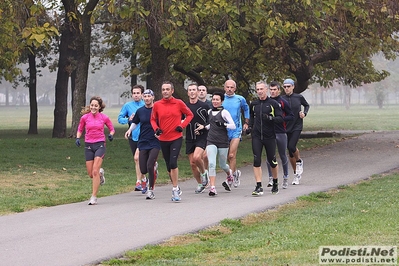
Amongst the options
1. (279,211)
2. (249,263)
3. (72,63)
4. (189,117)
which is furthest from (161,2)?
(72,63)

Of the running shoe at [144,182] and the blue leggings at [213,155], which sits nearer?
the blue leggings at [213,155]

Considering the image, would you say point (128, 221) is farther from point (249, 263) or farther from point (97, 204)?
point (249, 263)

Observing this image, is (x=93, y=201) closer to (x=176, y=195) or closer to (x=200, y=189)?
(x=176, y=195)

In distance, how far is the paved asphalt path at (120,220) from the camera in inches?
353

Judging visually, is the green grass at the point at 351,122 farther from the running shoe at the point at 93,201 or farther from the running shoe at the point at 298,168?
the running shoe at the point at 93,201

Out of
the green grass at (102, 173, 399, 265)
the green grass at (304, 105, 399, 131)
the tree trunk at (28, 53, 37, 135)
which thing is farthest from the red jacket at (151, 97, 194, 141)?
the green grass at (304, 105, 399, 131)

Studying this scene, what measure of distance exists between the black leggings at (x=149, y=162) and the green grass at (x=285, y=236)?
232cm

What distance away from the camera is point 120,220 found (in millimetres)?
11375

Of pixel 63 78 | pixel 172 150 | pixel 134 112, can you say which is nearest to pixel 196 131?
pixel 172 150

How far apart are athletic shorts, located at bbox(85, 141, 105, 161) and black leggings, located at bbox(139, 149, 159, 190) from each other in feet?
2.42

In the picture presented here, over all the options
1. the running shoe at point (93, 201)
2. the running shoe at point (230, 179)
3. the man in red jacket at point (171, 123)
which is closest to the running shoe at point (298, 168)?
the running shoe at point (230, 179)

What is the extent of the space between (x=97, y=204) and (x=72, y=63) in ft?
83.1

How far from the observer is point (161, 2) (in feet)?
67.8

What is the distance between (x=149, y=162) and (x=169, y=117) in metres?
0.81
